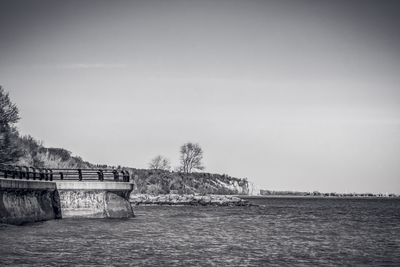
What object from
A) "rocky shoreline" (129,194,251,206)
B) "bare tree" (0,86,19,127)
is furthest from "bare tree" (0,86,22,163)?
"rocky shoreline" (129,194,251,206)

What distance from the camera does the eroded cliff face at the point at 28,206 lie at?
3494 centimetres

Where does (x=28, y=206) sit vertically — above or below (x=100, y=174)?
below

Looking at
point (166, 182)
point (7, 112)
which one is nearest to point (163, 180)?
point (166, 182)

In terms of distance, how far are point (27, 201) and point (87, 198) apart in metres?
5.51

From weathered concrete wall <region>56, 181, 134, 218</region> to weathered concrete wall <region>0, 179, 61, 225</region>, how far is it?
1.91ft

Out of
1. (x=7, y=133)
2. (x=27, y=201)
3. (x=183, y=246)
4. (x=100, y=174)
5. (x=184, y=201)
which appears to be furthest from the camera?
(x=184, y=201)

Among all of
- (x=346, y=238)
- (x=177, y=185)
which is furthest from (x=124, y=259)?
(x=177, y=185)

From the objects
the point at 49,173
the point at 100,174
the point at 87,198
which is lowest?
the point at 87,198

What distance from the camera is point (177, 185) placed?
465 ft

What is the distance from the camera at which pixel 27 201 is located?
38688 millimetres

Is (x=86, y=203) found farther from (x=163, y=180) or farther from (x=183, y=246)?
(x=163, y=180)

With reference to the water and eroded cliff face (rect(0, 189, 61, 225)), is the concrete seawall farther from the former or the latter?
the water

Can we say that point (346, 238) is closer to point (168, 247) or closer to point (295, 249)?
point (295, 249)

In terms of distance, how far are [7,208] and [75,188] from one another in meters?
8.34
